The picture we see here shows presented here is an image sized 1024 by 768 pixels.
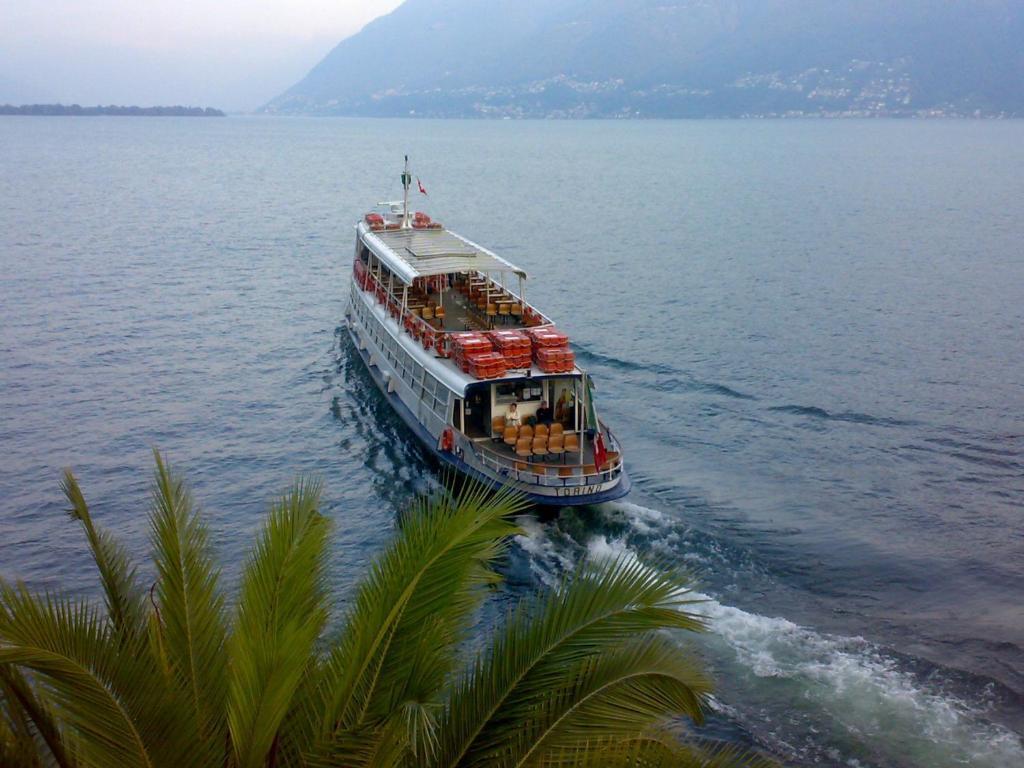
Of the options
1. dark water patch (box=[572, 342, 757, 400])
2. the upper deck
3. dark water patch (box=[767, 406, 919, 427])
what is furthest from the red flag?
dark water patch (box=[572, 342, 757, 400])

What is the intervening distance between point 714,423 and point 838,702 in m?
20.1

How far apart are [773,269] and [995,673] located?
56.1 meters

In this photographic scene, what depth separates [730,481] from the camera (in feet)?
113

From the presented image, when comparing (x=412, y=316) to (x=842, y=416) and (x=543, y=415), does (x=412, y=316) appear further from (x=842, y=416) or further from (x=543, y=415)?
(x=842, y=416)

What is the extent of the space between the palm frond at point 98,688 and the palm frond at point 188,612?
2.57 feet

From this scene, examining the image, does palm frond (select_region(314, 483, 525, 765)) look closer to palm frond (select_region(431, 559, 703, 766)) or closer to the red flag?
palm frond (select_region(431, 559, 703, 766))

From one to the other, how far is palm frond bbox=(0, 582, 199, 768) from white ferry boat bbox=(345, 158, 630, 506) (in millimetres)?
16883

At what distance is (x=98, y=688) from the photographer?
7.75 m

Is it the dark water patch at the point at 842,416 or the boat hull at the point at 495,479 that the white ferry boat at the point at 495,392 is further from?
the dark water patch at the point at 842,416

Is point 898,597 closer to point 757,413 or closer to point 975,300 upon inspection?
point 757,413

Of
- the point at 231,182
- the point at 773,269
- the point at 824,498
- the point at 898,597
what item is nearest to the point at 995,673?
the point at 898,597

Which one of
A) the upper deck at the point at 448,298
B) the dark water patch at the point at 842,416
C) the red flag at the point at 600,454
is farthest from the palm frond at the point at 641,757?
the dark water patch at the point at 842,416

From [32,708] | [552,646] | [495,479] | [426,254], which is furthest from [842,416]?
[32,708]

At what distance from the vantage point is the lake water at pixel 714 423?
23859 mm
